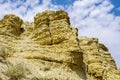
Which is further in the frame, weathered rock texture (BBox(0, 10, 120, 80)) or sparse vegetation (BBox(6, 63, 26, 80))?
weathered rock texture (BBox(0, 10, 120, 80))

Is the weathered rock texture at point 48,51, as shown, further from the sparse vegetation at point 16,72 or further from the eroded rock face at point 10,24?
the sparse vegetation at point 16,72

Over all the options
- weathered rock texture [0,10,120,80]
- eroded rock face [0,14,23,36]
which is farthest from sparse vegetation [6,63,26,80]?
eroded rock face [0,14,23,36]

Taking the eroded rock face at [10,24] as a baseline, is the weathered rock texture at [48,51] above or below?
below

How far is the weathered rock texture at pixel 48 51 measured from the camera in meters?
22.3

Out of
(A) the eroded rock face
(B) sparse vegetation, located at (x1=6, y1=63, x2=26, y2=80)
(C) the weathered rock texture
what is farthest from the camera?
(A) the eroded rock face

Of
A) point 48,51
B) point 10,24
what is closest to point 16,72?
point 48,51

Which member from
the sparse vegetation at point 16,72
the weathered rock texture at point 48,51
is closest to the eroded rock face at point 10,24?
the weathered rock texture at point 48,51

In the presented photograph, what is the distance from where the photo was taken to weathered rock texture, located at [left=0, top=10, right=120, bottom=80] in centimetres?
2234

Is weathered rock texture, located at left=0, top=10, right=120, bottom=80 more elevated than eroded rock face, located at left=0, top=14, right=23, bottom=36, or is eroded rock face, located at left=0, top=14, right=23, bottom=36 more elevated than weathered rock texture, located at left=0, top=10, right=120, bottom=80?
eroded rock face, located at left=0, top=14, right=23, bottom=36

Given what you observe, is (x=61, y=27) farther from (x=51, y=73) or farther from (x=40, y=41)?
(x=51, y=73)

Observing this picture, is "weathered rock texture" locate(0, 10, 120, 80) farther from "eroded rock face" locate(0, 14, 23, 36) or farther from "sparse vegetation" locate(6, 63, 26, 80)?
"sparse vegetation" locate(6, 63, 26, 80)

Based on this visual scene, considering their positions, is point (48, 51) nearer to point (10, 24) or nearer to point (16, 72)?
point (10, 24)

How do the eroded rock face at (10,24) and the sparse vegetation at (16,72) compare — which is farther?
the eroded rock face at (10,24)

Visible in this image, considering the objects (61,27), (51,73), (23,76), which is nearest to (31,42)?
(61,27)
